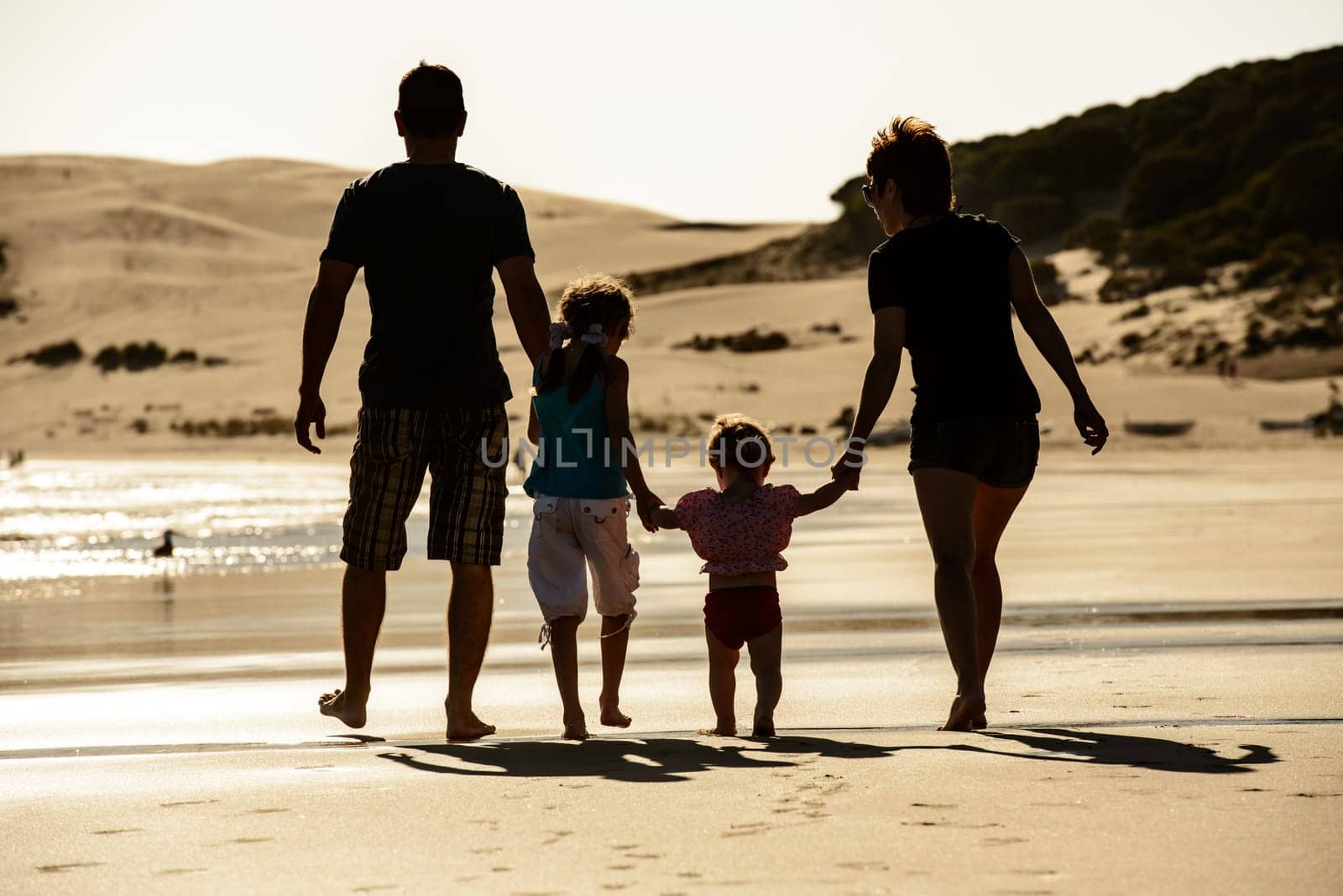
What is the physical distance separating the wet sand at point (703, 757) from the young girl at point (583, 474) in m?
0.38

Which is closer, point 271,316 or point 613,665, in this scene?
point 613,665

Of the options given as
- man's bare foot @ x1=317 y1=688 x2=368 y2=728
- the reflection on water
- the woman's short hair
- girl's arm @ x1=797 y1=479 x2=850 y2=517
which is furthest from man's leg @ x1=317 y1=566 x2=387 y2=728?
the reflection on water

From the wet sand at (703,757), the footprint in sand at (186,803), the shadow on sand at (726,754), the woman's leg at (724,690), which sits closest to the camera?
the wet sand at (703,757)

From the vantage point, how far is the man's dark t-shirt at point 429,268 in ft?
17.1

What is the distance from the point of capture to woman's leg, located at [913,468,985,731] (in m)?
5.11

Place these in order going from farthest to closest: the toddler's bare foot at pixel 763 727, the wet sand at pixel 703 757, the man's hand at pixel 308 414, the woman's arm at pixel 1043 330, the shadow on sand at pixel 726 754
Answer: the man's hand at pixel 308 414, the woman's arm at pixel 1043 330, the toddler's bare foot at pixel 763 727, the shadow on sand at pixel 726 754, the wet sand at pixel 703 757

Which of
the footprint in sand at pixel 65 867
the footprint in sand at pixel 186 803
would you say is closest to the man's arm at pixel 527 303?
the footprint in sand at pixel 186 803

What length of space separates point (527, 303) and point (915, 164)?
3.93ft

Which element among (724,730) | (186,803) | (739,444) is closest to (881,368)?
(739,444)

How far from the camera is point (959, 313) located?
206 inches

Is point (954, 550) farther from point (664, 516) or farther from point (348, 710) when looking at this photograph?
point (348, 710)

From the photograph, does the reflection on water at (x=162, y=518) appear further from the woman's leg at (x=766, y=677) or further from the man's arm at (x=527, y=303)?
the woman's leg at (x=766, y=677)

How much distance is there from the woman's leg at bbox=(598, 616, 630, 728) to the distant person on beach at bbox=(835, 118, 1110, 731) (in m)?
0.79

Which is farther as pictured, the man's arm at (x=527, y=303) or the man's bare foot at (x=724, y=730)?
the man's arm at (x=527, y=303)
